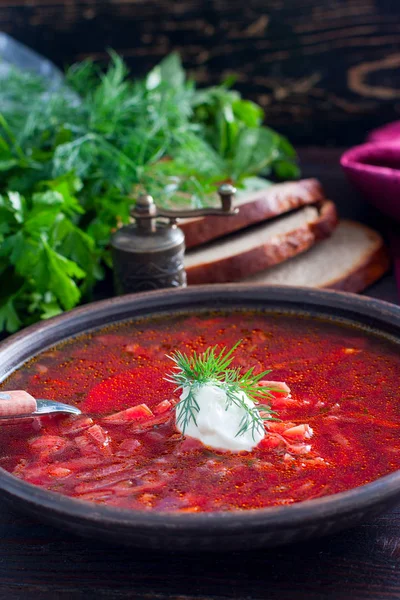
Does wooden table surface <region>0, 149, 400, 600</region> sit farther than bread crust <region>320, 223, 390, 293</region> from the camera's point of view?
No

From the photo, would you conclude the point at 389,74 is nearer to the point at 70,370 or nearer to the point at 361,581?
the point at 70,370

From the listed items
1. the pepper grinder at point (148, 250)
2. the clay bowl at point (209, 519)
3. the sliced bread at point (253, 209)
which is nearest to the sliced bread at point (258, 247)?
the sliced bread at point (253, 209)

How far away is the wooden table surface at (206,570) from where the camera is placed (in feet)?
5.43

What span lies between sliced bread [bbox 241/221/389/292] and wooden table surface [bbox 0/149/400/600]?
62.2 inches

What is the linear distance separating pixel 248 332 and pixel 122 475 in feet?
2.58

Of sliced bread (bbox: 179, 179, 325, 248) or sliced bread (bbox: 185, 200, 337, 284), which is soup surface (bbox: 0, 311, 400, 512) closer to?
sliced bread (bbox: 185, 200, 337, 284)

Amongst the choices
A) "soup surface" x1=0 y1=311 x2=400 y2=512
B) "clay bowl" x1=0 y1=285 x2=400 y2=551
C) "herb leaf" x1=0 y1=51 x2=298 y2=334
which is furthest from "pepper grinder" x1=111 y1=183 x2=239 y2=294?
"clay bowl" x1=0 y1=285 x2=400 y2=551

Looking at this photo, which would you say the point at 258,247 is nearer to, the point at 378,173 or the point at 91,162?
the point at 378,173

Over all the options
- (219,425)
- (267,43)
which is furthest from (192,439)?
(267,43)

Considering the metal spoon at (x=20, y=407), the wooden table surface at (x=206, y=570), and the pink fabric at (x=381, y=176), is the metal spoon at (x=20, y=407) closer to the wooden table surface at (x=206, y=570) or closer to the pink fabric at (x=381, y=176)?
the wooden table surface at (x=206, y=570)

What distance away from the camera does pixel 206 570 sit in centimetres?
171

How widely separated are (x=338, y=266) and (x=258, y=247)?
380mm

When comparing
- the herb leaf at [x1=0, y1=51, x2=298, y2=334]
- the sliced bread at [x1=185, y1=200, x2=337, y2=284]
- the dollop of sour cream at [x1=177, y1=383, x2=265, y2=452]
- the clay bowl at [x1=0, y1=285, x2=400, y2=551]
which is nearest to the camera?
the clay bowl at [x1=0, y1=285, x2=400, y2=551]

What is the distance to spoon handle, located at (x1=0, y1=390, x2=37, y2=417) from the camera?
6.26 feet
